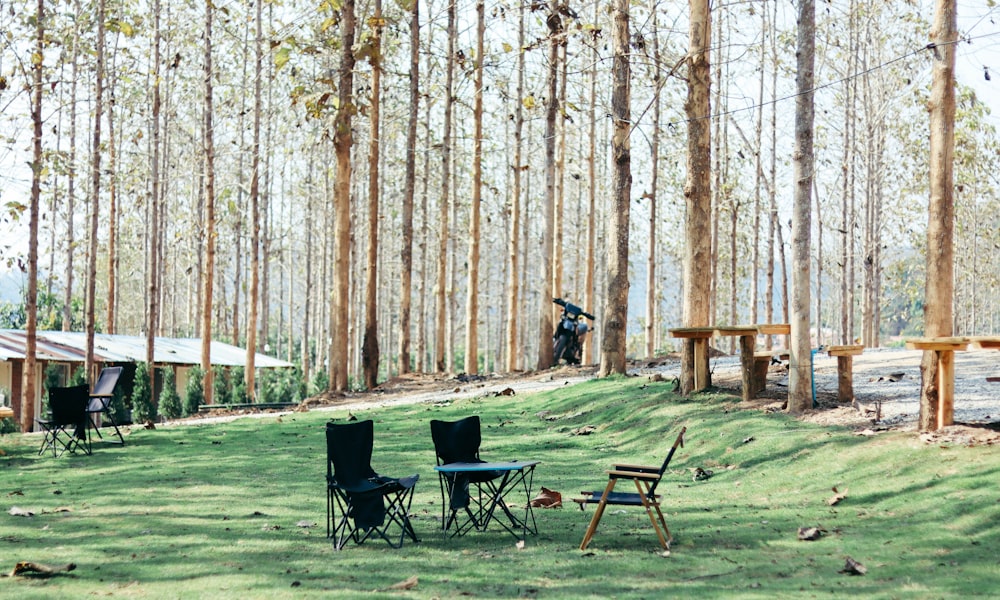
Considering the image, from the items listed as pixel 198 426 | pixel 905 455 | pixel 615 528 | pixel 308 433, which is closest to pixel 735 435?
pixel 905 455

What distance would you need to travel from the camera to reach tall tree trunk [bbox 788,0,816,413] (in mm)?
11930

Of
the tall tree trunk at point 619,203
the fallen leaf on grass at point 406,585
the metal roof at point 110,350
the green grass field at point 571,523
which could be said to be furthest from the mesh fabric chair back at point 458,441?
the metal roof at point 110,350

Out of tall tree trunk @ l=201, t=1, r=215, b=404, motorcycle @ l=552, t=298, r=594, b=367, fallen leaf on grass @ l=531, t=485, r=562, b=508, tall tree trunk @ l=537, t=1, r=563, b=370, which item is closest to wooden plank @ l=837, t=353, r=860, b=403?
fallen leaf on grass @ l=531, t=485, r=562, b=508

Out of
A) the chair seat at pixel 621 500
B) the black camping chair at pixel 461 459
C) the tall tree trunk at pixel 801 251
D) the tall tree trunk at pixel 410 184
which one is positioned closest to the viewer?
the chair seat at pixel 621 500

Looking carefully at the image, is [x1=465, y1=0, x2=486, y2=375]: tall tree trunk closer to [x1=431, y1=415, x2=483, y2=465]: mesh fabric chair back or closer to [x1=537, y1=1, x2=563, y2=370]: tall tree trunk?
[x1=537, y1=1, x2=563, y2=370]: tall tree trunk

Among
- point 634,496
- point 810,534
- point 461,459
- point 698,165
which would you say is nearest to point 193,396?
point 698,165

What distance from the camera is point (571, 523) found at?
822 centimetres

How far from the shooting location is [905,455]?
9.02 metres

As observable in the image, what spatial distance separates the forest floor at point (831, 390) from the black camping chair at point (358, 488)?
517cm

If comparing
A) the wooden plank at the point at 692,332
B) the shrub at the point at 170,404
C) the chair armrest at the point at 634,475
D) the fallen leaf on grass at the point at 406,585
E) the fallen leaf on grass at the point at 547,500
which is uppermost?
the wooden plank at the point at 692,332

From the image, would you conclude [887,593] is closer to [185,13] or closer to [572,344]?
[572,344]

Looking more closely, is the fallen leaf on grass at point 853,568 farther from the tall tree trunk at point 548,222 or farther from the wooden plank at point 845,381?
the tall tree trunk at point 548,222

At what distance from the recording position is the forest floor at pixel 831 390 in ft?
34.3

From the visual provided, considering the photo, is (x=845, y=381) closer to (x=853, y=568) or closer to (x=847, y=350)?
(x=847, y=350)
